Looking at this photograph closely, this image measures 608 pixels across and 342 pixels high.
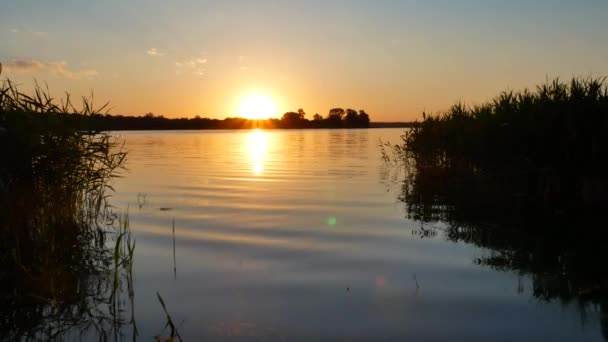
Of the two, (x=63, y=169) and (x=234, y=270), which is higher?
(x=63, y=169)

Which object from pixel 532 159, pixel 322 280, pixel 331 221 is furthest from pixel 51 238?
pixel 532 159

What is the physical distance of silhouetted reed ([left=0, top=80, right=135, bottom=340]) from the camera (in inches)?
241

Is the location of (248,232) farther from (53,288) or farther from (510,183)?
(510,183)

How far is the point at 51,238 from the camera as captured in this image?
758cm

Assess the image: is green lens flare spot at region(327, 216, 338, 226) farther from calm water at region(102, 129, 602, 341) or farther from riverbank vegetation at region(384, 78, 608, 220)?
riverbank vegetation at region(384, 78, 608, 220)

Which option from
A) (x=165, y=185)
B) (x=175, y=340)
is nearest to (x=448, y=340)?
(x=175, y=340)

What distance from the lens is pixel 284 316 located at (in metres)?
6.08

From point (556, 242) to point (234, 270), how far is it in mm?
6024

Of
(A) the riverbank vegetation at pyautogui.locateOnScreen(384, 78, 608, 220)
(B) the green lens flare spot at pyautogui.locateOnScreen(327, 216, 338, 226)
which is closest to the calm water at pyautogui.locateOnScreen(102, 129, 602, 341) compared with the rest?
(B) the green lens flare spot at pyautogui.locateOnScreen(327, 216, 338, 226)

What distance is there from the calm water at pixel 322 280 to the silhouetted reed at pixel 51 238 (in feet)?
1.74

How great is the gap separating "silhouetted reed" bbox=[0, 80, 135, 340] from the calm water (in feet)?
1.74

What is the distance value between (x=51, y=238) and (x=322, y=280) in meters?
3.96

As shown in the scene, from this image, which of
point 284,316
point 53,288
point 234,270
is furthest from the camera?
point 234,270

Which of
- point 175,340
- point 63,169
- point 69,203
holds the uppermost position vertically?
A: point 63,169
